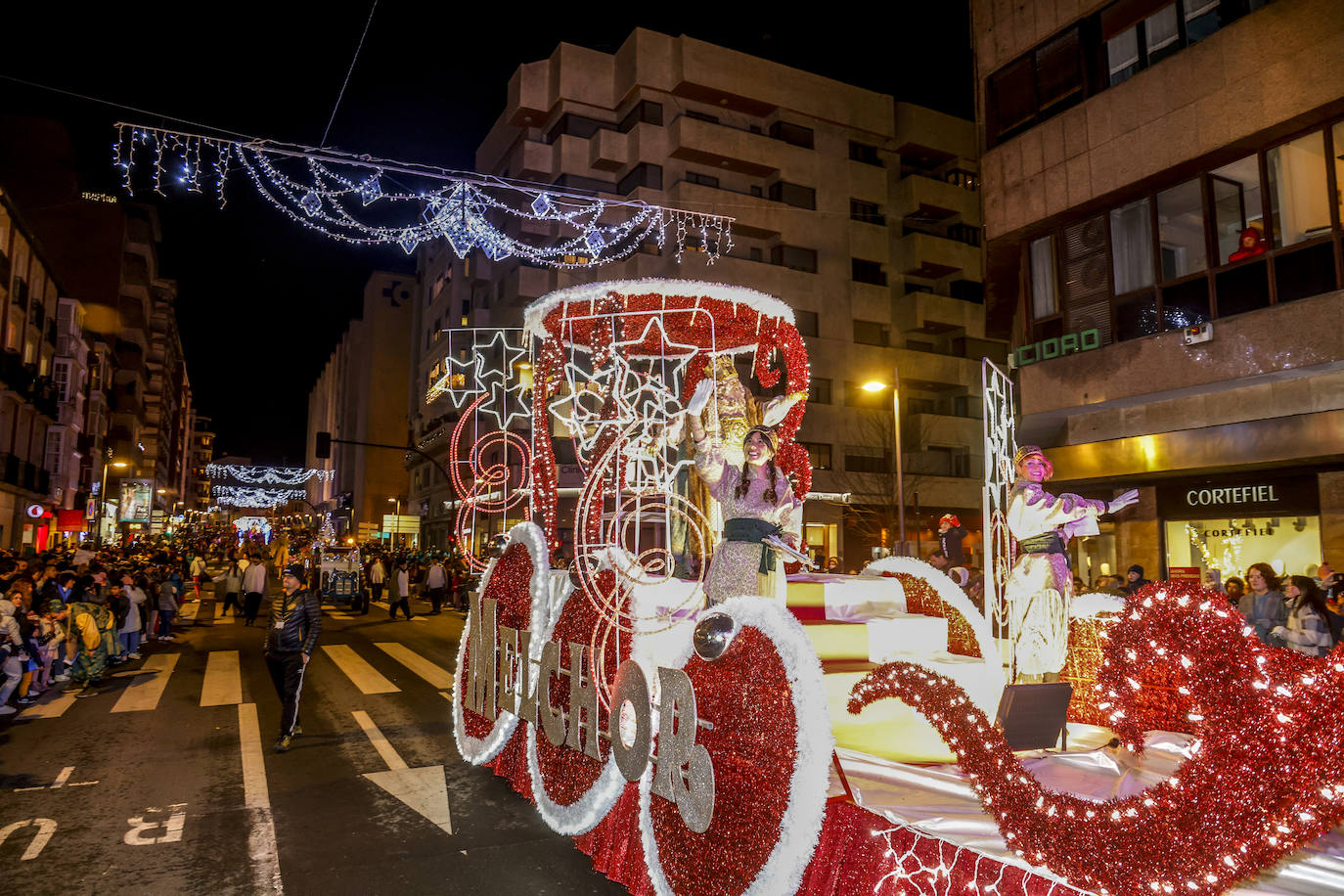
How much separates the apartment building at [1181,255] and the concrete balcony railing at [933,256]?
22505 mm

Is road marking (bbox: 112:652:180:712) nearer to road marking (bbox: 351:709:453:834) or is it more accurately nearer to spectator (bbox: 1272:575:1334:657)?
road marking (bbox: 351:709:453:834)

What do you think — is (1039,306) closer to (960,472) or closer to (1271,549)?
(1271,549)

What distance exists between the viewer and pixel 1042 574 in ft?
20.4

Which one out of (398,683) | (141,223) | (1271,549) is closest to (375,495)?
(141,223)

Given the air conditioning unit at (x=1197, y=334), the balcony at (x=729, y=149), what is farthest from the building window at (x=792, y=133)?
the air conditioning unit at (x=1197, y=334)

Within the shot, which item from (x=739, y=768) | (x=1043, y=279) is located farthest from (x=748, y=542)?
(x=1043, y=279)

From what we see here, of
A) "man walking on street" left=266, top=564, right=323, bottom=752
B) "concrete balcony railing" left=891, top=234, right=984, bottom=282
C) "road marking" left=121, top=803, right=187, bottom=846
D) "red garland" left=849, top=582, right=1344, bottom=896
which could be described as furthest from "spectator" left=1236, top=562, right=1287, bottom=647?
"concrete balcony railing" left=891, top=234, right=984, bottom=282

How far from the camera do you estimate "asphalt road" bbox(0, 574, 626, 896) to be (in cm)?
533

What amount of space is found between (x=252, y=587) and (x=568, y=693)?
1705 cm

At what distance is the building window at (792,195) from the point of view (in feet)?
129

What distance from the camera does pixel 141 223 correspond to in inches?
2271

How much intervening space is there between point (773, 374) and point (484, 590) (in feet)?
11.8

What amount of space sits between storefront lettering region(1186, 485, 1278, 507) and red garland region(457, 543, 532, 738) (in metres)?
13.7

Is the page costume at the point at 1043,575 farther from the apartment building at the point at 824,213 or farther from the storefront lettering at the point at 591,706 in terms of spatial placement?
the apartment building at the point at 824,213
